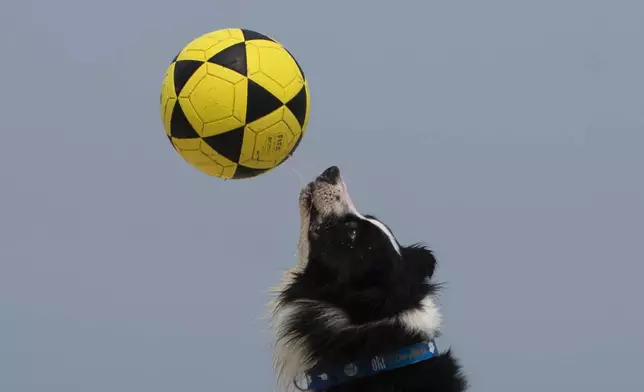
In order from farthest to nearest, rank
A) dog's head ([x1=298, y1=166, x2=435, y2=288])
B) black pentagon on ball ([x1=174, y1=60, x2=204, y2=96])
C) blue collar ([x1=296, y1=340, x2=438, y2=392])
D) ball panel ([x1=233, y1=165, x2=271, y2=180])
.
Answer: ball panel ([x1=233, y1=165, x2=271, y2=180])
black pentagon on ball ([x1=174, y1=60, x2=204, y2=96])
dog's head ([x1=298, y1=166, x2=435, y2=288])
blue collar ([x1=296, y1=340, x2=438, y2=392])

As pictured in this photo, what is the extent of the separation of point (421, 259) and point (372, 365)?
650mm

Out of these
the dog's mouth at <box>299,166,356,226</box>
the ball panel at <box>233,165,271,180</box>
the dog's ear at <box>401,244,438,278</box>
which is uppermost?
the ball panel at <box>233,165,271,180</box>

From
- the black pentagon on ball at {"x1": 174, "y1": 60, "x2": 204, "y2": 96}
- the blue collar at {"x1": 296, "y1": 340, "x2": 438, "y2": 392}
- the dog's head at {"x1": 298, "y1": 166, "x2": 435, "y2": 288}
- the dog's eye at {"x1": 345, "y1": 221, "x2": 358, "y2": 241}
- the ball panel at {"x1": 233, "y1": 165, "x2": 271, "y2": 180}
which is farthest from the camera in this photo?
the ball panel at {"x1": 233, "y1": 165, "x2": 271, "y2": 180}

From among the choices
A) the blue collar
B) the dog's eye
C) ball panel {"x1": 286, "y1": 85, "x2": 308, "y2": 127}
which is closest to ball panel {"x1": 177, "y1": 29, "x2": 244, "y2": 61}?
ball panel {"x1": 286, "y1": 85, "x2": 308, "y2": 127}

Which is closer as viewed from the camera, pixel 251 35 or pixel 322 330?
pixel 322 330

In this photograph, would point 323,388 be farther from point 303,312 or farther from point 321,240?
point 321,240

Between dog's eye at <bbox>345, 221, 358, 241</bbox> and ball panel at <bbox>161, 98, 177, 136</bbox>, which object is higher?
ball panel at <bbox>161, 98, 177, 136</bbox>

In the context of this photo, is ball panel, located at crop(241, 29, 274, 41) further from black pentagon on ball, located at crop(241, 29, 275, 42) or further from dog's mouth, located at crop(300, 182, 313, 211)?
dog's mouth, located at crop(300, 182, 313, 211)

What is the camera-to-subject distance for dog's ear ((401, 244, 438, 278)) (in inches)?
213

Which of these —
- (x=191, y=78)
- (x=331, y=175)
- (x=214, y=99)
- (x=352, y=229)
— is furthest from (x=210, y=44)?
(x=352, y=229)

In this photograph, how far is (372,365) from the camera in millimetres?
5039

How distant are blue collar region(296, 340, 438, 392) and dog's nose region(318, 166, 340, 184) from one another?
921mm

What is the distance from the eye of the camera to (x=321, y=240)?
215 inches

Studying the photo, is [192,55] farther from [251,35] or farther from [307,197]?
[307,197]
